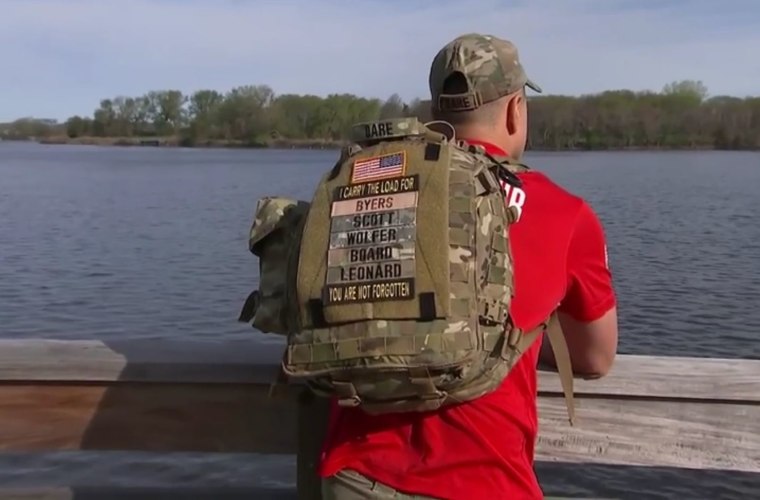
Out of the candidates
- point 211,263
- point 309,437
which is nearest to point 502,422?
point 309,437

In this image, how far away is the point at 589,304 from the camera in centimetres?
233

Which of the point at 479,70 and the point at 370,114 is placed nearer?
the point at 479,70

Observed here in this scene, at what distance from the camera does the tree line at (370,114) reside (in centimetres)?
8419

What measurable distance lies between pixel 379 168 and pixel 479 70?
0.36 meters

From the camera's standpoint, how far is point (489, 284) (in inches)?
81.3

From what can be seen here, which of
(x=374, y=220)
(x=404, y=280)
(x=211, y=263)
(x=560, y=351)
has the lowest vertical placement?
(x=211, y=263)

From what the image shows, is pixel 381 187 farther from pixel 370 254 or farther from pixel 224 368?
pixel 224 368

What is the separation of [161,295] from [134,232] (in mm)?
9623

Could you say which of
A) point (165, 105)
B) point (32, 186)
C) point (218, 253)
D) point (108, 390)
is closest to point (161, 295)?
point (218, 253)

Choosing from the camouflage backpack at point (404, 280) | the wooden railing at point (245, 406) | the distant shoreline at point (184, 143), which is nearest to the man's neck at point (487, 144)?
the camouflage backpack at point (404, 280)

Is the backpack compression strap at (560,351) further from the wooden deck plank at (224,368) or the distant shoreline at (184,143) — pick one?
the distant shoreline at (184,143)

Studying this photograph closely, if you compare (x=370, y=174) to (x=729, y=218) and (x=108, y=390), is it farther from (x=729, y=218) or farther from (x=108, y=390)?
(x=729, y=218)

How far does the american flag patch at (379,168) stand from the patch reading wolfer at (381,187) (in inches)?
0.5

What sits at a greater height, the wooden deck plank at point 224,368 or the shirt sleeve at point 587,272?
the shirt sleeve at point 587,272
